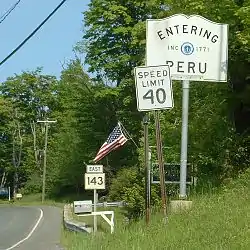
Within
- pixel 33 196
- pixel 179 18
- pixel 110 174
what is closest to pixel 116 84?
pixel 110 174

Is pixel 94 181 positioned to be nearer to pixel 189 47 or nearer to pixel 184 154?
pixel 184 154

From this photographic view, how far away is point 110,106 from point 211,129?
124 feet

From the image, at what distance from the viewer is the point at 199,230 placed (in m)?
10.2

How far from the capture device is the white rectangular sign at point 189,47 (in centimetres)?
1471

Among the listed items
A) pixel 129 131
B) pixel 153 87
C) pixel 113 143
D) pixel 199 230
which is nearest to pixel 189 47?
pixel 153 87

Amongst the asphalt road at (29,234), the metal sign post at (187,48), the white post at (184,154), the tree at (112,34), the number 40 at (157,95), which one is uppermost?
the tree at (112,34)

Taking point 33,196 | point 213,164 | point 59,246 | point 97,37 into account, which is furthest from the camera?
point 33,196

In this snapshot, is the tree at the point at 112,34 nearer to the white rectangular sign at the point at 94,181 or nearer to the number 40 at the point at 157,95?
the white rectangular sign at the point at 94,181

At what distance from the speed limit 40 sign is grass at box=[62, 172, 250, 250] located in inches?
81.2

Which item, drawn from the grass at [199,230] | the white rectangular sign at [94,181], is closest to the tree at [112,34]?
the white rectangular sign at [94,181]

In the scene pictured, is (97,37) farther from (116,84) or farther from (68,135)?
(68,135)

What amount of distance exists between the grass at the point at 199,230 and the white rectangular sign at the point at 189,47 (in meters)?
2.81

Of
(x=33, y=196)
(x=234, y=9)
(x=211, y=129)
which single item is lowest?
(x=33, y=196)

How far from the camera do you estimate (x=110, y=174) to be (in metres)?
57.7
